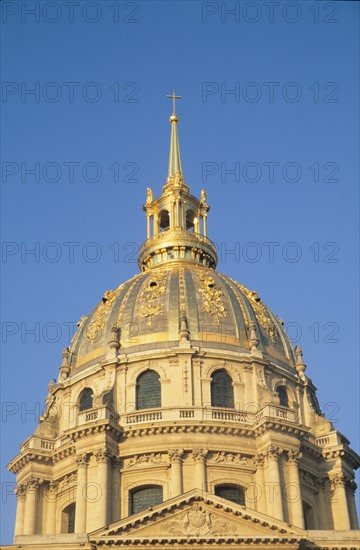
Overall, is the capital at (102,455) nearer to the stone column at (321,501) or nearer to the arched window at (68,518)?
the arched window at (68,518)

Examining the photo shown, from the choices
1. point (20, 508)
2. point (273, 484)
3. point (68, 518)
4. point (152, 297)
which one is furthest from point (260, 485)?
point (152, 297)

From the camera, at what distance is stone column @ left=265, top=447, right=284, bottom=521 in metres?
63.6

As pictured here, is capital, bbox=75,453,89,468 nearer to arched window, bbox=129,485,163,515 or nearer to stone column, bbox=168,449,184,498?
arched window, bbox=129,485,163,515

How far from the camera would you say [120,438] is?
6762cm

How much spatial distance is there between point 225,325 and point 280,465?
11.9 meters

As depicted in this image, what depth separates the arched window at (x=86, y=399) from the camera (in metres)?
72.5

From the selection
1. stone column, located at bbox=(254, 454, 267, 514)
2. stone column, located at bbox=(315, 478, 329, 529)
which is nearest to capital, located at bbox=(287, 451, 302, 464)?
stone column, located at bbox=(254, 454, 267, 514)

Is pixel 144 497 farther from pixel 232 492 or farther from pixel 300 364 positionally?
pixel 300 364

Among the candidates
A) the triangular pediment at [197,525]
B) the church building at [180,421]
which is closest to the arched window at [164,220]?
the church building at [180,421]

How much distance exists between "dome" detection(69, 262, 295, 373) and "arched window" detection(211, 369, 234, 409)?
207 centimetres

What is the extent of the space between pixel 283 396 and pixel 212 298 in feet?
27.7

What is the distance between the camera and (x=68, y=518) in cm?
6812

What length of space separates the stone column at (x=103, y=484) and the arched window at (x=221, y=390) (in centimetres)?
830

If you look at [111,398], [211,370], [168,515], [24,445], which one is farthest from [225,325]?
[168,515]
